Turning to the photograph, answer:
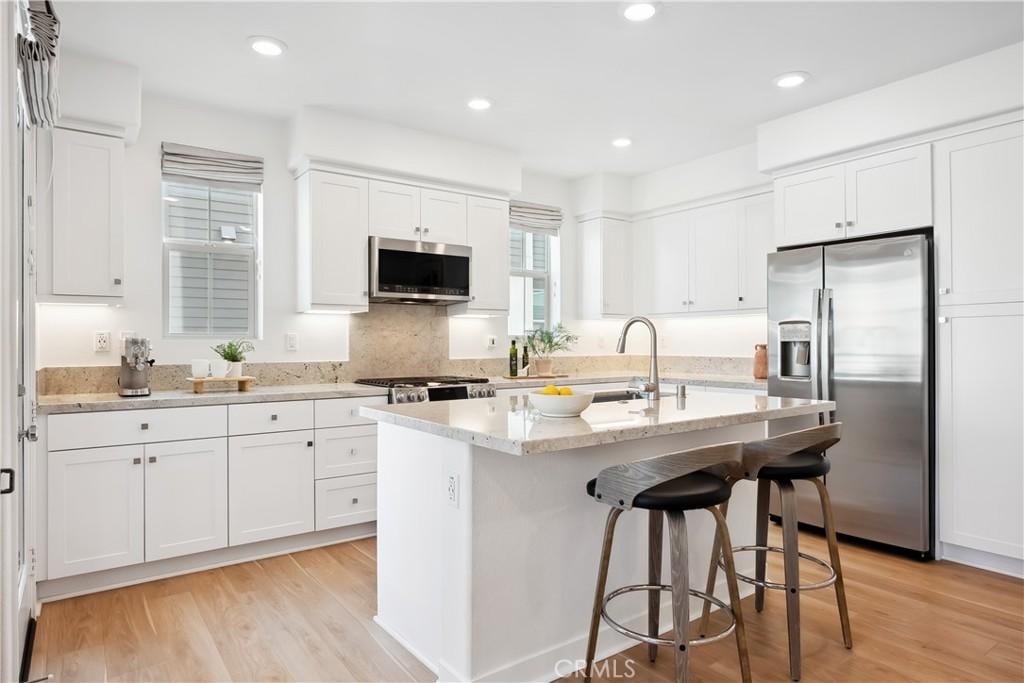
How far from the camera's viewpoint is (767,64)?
128 inches

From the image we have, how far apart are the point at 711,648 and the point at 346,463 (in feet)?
7.34

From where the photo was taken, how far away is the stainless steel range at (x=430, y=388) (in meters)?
3.73

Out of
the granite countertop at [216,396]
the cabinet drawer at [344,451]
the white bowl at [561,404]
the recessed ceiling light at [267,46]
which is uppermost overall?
A: the recessed ceiling light at [267,46]

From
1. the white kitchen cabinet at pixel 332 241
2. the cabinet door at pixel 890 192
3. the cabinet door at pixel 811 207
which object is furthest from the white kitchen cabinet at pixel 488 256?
the cabinet door at pixel 890 192

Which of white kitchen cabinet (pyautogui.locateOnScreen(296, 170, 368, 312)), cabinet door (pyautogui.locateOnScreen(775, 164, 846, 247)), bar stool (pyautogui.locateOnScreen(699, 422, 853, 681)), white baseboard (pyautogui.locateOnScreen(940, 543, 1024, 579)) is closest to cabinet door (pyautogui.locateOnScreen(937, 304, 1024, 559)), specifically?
white baseboard (pyautogui.locateOnScreen(940, 543, 1024, 579))

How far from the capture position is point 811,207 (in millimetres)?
3928

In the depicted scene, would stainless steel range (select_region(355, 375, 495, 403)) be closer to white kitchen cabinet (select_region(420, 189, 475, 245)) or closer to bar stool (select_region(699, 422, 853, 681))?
white kitchen cabinet (select_region(420, 189, 475, 245))

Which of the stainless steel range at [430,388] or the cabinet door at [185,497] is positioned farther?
the stainless steel range at [430,388]

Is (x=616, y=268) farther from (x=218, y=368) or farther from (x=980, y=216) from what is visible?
(x=218, y=368)

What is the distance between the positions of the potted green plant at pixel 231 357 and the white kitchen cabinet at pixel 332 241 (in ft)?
1.42

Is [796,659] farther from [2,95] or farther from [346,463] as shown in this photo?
[2,95]

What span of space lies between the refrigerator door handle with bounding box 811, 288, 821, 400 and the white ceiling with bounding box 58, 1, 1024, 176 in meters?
1.21

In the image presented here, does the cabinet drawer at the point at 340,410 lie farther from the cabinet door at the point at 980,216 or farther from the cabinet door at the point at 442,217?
the cabinet door at the point at 980,216
